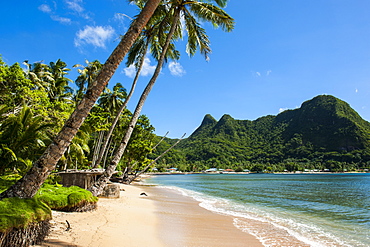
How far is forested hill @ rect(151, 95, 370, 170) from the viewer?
95.2m

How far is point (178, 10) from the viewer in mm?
10047

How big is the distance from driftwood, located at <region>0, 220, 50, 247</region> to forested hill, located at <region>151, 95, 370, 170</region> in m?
105

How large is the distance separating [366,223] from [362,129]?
11349 centimetres

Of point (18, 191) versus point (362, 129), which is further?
point (362, 129)

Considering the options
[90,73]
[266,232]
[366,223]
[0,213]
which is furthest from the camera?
[90,73]

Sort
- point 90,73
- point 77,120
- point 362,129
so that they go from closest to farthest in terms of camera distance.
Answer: point 77,120
point 90,73
point 362,129

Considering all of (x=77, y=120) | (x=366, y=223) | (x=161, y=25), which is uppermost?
(x=161, y=25)

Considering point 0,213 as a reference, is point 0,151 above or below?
above

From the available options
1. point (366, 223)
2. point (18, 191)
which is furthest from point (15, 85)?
point (366, 223)

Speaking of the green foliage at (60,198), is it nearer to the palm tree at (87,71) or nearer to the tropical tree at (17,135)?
the tropical tree at (17,135)

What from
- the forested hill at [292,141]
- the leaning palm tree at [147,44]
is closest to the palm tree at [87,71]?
the leaning palm tree at [147,44]

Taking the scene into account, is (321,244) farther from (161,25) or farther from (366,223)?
(161,25)

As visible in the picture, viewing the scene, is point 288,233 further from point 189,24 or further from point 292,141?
point 292,141

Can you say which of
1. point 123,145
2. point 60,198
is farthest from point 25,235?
point 123,145
